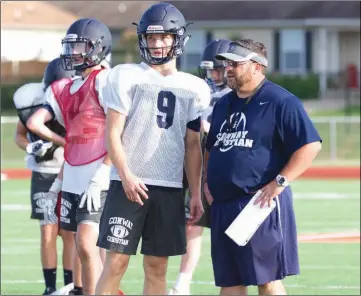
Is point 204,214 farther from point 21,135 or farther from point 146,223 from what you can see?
point 146,223

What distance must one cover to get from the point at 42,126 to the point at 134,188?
233cm

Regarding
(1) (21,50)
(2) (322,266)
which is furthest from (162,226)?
(1) (21,50)

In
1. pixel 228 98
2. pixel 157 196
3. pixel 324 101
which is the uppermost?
pixel 228 98

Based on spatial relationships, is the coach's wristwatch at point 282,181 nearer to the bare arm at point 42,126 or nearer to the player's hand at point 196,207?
the player's hand at point 196,207

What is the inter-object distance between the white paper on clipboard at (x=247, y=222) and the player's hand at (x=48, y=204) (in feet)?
7.94

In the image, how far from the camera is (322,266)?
1165cm

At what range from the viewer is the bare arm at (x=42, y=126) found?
9086mm

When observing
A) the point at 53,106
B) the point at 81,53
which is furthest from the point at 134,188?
the point at 53,106

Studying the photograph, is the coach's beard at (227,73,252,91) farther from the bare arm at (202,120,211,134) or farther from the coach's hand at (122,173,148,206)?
the bare arm at (202,120,211,134)

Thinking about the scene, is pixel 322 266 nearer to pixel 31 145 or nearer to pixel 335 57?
pixel 31 145

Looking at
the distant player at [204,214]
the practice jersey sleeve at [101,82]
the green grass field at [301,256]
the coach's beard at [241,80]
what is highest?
the coach's beard at [241,80]

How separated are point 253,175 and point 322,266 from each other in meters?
4.95

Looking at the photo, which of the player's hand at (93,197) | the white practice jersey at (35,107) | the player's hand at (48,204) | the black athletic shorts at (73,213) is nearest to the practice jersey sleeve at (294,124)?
the player's hand at (93,197)

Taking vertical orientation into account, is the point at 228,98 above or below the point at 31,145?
above
